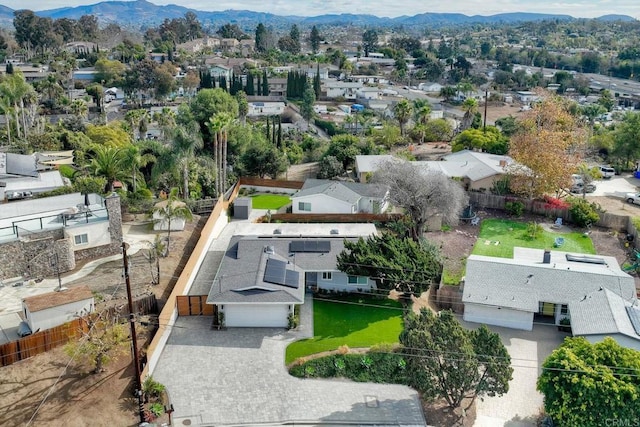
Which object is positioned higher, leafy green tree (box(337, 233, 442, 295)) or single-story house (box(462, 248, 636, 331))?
leafy green tree (box(337, 233, 442, 295))

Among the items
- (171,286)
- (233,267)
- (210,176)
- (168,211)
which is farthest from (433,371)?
(210,176)

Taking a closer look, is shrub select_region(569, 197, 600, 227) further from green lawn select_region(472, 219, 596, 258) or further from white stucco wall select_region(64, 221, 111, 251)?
white stucco wall select_region(64, 221, 111, 251)

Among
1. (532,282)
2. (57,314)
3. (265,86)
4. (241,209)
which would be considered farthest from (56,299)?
(265,86)

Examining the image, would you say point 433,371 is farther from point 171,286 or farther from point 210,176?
point 210,176

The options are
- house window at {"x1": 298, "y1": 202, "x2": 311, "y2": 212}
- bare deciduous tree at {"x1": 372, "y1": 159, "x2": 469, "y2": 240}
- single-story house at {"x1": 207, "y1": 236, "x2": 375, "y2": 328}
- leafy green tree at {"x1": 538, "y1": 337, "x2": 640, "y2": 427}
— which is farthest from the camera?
house window at {"x1": 298, "y1": 202, "x2": 311, "y2": 212}

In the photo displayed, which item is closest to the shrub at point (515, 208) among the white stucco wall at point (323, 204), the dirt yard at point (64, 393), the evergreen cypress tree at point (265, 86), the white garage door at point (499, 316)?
the white stucco wall at point (323, 204)

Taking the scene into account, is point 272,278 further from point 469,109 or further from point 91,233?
point 469,109

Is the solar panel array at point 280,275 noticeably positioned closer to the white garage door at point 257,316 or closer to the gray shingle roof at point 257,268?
the gray shingle roof at point 257,268

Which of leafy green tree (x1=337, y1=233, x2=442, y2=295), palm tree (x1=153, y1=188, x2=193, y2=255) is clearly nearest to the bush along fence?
leafy green tree (x1=337, y1=233, x2=442, y2=295)
